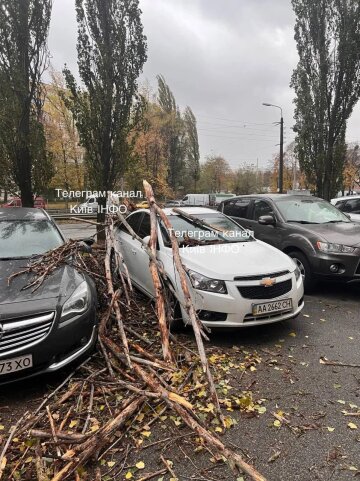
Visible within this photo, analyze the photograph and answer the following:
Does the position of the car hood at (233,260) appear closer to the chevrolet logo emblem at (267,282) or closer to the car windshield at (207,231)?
the chevrolet logo emblem at (267,282)

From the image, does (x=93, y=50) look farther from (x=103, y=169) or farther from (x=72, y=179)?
(x=72, y=179)

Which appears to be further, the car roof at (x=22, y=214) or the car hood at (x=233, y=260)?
the car roof at (x=22, y=214)

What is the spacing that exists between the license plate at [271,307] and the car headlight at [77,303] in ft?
6.17

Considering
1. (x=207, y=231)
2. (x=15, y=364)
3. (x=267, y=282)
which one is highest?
(x=207, y=231)

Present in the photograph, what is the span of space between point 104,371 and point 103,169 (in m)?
8.49

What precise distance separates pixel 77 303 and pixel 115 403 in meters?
0.99

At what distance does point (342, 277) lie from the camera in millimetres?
5816

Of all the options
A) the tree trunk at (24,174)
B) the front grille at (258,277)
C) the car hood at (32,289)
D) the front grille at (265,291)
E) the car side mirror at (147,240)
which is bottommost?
the front grille at (265,291)

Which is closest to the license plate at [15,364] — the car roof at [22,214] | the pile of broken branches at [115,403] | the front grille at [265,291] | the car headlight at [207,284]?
the pile of broken branches at [115,403]

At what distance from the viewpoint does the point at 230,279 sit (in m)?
4.17

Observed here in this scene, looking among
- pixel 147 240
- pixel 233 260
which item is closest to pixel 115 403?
pixel 233 260

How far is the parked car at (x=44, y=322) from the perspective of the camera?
10.0ft

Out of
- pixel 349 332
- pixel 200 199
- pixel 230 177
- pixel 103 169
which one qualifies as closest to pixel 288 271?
pixel 349 332

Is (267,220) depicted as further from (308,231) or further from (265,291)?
(265,291)
